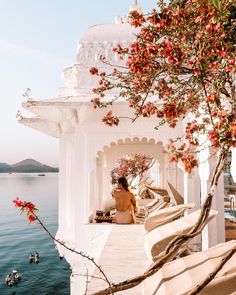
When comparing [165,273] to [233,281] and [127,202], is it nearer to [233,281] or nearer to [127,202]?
[233,281]

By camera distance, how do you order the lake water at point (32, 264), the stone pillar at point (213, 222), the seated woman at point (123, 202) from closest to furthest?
the stone pillar at point (213, 222) < the seated woman at point (123, 202) < the lake water at point (32, 264)

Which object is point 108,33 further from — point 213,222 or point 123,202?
point 213,222

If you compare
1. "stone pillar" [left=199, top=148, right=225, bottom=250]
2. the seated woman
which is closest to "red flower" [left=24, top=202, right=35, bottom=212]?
"stone pillar" [left=199, top=148, right=225, bottom=250]

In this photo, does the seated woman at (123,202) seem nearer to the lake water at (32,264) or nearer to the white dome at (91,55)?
the white dome at (91,55)

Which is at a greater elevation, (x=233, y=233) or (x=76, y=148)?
(x=76, y=148)

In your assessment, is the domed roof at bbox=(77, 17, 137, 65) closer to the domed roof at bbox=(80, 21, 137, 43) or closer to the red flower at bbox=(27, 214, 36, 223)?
the domed roof at bbox=(80, 21, 137, 43)

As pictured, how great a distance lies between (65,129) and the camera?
9227mm

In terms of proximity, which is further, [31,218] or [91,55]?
[91,55]

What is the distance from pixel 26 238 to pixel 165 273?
27.2 metres

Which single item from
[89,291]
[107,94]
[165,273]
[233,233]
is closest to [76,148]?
[107,94]

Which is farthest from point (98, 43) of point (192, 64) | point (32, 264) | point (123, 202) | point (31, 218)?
point (32, 264)

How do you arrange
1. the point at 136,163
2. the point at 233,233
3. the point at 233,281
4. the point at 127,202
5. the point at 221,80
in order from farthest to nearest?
the point at 136,163 → the point at 127,202 → the point at 233,233 → the point at 221,80 → the point at 233,281

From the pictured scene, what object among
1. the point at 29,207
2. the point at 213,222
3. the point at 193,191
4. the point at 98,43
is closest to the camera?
the point at 29,207

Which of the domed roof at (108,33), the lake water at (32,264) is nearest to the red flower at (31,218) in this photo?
the domed roof at (108,33)
